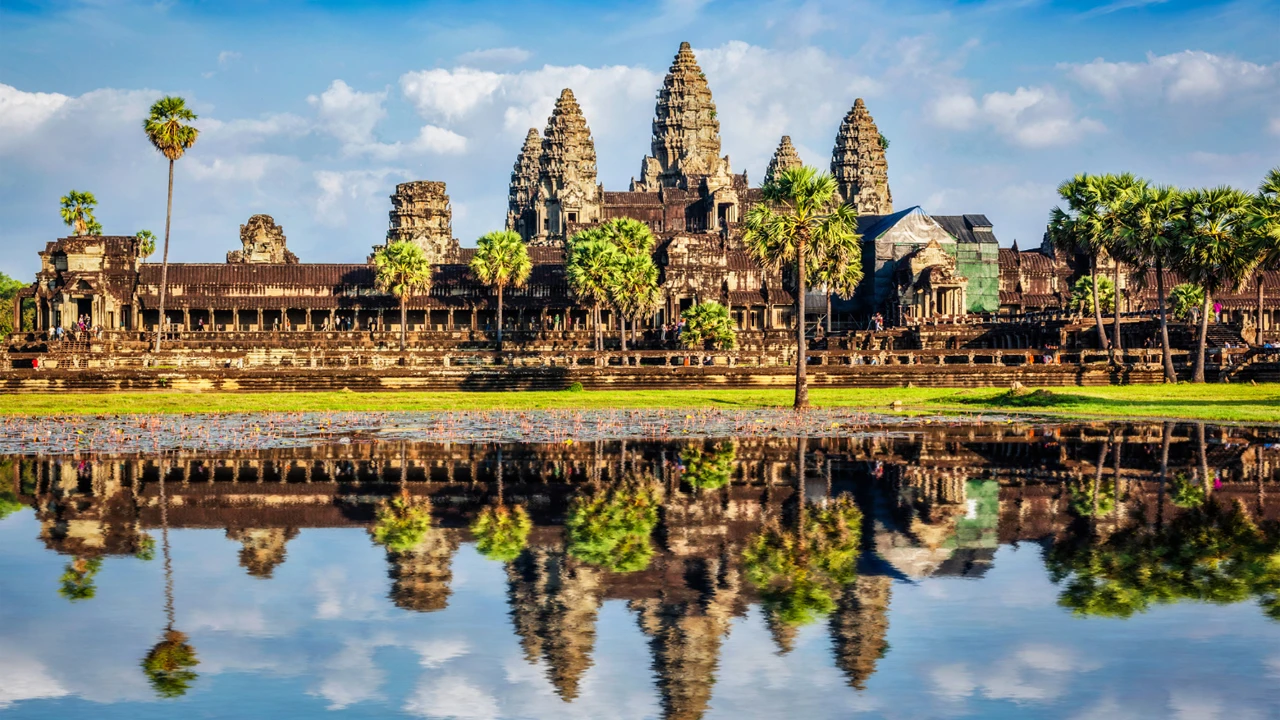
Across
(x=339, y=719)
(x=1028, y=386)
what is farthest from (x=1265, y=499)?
(x=1028, y=386)

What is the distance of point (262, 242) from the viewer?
138m

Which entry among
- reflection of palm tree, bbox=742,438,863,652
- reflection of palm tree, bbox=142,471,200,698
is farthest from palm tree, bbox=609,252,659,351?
reflection of palm tree, bbox=142,471,200,698

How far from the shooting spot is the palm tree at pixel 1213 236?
62.6 metres

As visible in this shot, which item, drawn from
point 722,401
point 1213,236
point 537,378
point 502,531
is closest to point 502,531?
point 502,531

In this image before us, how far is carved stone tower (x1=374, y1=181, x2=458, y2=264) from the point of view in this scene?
140875mm

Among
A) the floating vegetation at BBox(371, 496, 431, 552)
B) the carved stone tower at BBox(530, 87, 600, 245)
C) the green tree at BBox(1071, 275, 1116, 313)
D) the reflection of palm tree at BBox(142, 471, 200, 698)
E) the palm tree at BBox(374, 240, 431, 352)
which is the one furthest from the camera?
the carved stone tower at BBox(530, 87, 600, 245)

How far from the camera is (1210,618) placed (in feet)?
37.7

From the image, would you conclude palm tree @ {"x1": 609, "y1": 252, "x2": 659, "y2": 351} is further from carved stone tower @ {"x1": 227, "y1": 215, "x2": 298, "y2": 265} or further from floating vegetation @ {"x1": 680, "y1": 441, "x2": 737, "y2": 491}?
floating vegetation @ {"x1": 680, "y1": 441, "x2": 737, "y2": 491}

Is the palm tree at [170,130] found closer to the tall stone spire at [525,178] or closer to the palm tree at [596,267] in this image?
the palm tree at [596,267]

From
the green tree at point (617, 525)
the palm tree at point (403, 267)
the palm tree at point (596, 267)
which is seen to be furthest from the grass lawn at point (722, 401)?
the palm tree at point (403, 267)

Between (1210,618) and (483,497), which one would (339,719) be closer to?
(1210,618)

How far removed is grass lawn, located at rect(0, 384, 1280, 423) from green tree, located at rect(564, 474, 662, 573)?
873 inches

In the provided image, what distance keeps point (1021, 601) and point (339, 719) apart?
19.8 feet

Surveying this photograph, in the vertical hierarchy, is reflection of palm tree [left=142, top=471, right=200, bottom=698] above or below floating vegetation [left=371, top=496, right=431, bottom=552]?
below
